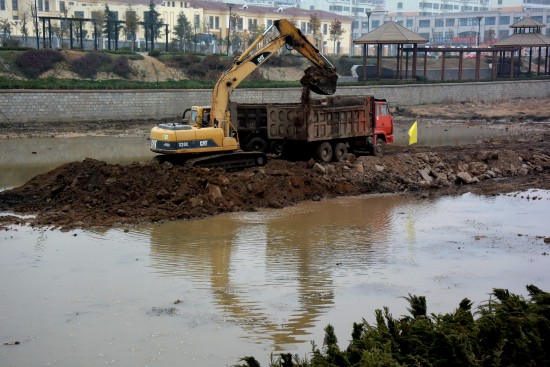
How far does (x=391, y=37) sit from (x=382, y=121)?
29.4m

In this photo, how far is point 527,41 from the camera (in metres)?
62.2

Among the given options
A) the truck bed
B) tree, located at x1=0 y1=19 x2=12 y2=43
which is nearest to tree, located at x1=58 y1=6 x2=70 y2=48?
tree, located at x1=0 y1=19 x2=12 y2=43

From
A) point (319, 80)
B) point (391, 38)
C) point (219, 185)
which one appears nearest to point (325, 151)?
point (319, 80)

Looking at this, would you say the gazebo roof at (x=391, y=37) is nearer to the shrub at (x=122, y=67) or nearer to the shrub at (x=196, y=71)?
the shrub at (x=196, y=71)

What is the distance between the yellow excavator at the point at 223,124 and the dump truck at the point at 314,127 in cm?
84

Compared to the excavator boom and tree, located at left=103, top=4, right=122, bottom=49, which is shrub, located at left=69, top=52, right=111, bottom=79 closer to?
tree, located at left=103, top=4, right=122, bottom=49

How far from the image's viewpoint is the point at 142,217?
18719mm

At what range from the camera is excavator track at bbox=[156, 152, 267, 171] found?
22.1 metres

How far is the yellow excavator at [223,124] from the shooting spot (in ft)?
71.4

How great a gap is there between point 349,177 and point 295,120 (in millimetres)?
2489

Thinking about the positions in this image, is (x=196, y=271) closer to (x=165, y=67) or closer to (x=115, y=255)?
(x=115, y=255)

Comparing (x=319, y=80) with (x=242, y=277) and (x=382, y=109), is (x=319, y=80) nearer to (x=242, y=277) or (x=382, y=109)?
(x=382, y=109)

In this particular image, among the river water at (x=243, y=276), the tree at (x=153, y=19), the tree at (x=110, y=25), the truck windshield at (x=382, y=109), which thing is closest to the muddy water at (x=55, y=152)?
the truck windshield at (x=382, y=109)

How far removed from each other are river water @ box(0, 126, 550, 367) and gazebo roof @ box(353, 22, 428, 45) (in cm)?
3523
